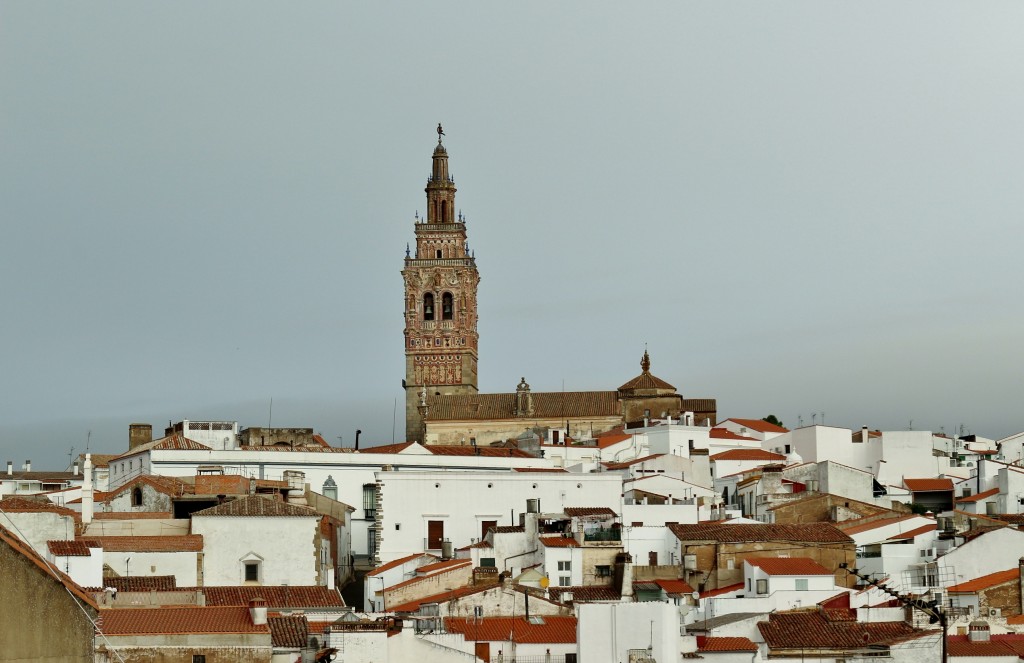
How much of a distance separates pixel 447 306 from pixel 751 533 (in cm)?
6652

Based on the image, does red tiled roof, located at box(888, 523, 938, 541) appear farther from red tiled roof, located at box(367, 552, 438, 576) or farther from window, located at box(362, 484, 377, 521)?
window, located at box(362, 484, 377, 521)

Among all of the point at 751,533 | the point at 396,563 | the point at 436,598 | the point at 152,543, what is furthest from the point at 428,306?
the point at 436,598

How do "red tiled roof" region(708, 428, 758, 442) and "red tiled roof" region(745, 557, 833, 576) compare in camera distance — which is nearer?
"red tiled roof" region(745, 557, 833, 576)

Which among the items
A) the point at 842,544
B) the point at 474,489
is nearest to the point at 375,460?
the point at 474,489

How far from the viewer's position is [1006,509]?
65.7m

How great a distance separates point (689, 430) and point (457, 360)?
37.6m

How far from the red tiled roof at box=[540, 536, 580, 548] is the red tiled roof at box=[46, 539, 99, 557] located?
1329 cm

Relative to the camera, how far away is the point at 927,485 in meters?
71.9

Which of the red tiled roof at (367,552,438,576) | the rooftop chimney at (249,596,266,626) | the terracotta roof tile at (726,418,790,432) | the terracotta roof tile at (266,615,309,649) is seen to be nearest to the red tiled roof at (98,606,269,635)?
the rooftop chimney at (249,596,266,626)

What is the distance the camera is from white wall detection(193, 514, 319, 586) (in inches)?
1854

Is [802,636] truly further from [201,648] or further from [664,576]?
[201,648]

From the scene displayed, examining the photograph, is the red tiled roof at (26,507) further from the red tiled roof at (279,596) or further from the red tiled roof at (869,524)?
the red tiled roof at (869,524)

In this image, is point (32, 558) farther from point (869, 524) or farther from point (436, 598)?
point (869, 524)

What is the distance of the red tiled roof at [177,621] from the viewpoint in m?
31.7
